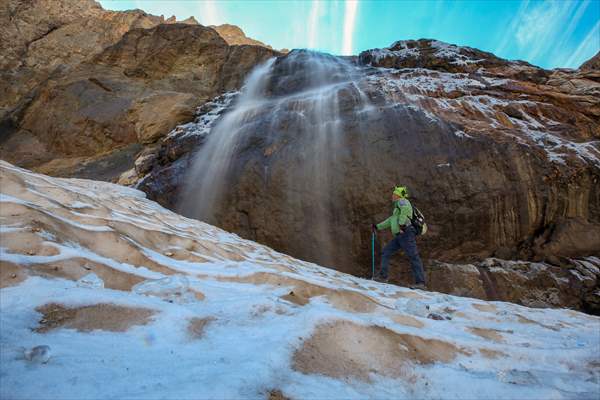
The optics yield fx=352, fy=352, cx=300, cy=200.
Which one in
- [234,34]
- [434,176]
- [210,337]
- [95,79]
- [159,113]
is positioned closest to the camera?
[210,337]

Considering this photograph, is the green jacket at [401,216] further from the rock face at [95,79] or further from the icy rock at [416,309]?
the rock face at [95,79]

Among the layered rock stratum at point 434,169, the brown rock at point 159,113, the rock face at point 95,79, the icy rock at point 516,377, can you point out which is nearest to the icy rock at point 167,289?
the icy rock at point 516,377

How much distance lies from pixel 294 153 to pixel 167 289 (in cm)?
613

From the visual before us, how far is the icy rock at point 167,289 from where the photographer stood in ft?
7.32

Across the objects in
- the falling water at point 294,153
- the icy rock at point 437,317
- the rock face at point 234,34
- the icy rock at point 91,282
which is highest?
the rock face at point 234,34

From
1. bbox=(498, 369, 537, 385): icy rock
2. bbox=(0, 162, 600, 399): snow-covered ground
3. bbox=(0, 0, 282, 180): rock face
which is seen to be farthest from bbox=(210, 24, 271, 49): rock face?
bbox=(498, 369, 537, 385): icy rock

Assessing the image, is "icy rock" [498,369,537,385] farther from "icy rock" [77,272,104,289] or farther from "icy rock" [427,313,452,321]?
"icy rock" [77,272,104,289]

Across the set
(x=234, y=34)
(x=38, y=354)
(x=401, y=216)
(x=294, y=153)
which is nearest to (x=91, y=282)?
(x=38, y=354)

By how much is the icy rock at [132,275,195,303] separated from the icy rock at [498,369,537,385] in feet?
5.95

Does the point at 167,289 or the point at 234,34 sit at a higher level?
the point at 234,34

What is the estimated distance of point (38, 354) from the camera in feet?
4.23

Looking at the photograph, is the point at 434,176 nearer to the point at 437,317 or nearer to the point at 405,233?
the point at 405,233

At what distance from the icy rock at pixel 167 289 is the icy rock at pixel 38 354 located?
87cm

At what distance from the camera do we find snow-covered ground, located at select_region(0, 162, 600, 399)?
131 cm
